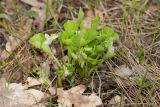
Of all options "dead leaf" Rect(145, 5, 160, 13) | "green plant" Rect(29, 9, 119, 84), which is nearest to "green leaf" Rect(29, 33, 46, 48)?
"green plant" Rect(29, 9, 119, 84)

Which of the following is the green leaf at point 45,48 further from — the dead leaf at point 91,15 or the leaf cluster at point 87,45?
the dead leaf at point 91,15

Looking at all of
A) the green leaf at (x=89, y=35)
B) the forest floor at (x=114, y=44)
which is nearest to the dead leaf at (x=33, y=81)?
the forest floor at (x=114, y=44)

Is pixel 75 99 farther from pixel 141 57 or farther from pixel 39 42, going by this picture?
pixel 141 57

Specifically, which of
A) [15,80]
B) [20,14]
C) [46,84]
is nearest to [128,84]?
[46,84]

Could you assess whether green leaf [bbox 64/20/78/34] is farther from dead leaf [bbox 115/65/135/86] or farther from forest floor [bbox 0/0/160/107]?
dead leaf [bbox 115/65/135/86]

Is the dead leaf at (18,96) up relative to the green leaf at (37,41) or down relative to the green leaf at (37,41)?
down
